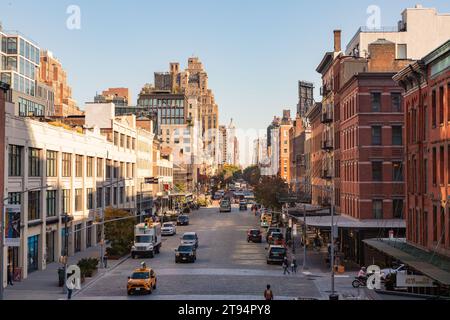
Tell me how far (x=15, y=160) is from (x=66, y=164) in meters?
15.8

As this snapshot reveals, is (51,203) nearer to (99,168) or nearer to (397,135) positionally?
(99,168)

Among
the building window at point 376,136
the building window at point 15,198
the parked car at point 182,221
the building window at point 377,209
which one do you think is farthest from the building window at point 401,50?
the parked car at point 182,221

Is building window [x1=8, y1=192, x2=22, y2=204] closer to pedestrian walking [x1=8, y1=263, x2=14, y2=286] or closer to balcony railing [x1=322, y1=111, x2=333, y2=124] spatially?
pedestrian walking [x1=8, y1=263, x2=14, y2=286]

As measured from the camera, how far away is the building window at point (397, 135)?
64.1 m

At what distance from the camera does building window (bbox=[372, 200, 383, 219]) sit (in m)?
64.4

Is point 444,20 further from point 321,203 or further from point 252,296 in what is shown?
point 252,296

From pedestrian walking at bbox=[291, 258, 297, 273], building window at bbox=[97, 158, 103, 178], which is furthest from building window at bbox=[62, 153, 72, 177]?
pedestrian walking at bbox=[291, 258, 297, 273]

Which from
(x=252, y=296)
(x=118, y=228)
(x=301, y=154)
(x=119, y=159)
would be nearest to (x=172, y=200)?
(x=301, y=154)

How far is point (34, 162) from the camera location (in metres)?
58.5

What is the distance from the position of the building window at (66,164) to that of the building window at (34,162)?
812 centimetres

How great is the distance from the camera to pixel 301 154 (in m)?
132

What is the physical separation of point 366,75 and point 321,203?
2788 cm

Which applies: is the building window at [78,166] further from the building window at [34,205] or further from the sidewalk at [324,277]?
the sidewalk at [324,277]

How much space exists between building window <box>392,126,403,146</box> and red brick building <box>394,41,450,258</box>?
52.7 feet
